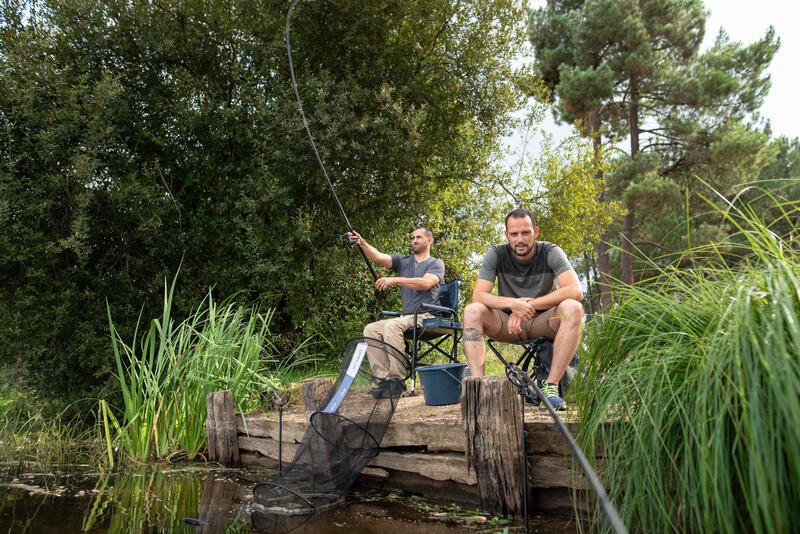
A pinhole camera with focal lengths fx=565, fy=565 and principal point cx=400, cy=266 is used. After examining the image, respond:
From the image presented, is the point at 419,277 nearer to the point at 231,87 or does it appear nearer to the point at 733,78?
the point at 231,87

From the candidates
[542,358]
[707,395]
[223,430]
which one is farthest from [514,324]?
[223,430]

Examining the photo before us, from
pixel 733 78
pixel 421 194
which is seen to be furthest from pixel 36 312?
pixel 733 78

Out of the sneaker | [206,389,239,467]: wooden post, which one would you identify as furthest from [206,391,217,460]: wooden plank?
the sneaker

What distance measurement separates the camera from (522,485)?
2.30m

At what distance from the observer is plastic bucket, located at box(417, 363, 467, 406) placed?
3.24 m

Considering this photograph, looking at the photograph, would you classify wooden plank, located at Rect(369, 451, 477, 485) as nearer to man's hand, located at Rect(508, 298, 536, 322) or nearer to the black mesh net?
the black mesh net

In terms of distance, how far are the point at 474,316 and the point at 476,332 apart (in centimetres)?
9

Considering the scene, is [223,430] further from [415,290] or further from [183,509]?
[415,290]

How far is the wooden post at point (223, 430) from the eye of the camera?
3.85 metres

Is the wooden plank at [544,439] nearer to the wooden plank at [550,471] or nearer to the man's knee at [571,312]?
the wooden plank at [550,471]

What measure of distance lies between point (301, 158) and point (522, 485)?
475 centimetres

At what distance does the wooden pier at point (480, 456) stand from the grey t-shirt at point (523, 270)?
27.1 inches

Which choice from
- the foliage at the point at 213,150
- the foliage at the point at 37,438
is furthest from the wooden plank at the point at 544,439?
the foliage at the point at 213,150

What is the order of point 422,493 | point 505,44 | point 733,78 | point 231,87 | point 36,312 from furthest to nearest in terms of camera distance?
1. point 733,78
2. point 505,44
3. point 231,87
4. point 36,312
5. point 422,493
